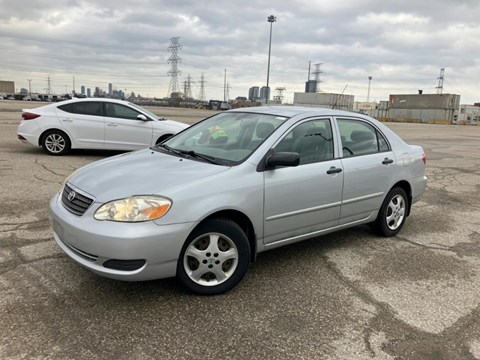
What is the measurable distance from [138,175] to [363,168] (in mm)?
2532

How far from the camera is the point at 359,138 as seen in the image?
4.94m

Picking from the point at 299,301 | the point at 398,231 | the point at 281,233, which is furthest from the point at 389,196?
the point at 299,301

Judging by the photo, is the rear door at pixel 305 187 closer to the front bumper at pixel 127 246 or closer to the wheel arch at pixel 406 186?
the front bumper at pixel 127 246

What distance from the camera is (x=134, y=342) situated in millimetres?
2824

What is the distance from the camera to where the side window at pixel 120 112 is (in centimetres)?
1032

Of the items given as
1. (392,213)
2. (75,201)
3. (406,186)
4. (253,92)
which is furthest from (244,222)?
(253,92)

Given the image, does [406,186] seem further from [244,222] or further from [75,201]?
[75,201]

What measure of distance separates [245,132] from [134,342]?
2.30 meters

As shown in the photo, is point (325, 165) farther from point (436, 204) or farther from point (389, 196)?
point (436, 204)

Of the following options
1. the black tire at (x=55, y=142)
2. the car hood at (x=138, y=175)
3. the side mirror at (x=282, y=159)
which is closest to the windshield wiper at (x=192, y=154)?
the car hood at (x=138, y=175)

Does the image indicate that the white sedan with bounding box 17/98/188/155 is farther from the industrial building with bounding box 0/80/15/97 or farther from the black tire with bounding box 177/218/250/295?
the industrial building with bounding box 0/80/15/97

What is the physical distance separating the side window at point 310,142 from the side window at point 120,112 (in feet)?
22.7

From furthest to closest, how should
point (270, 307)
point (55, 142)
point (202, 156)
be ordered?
point (55, 142), point (202, 156), point (270, 307)

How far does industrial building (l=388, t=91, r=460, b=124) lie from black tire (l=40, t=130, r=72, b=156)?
75920 millimetres
